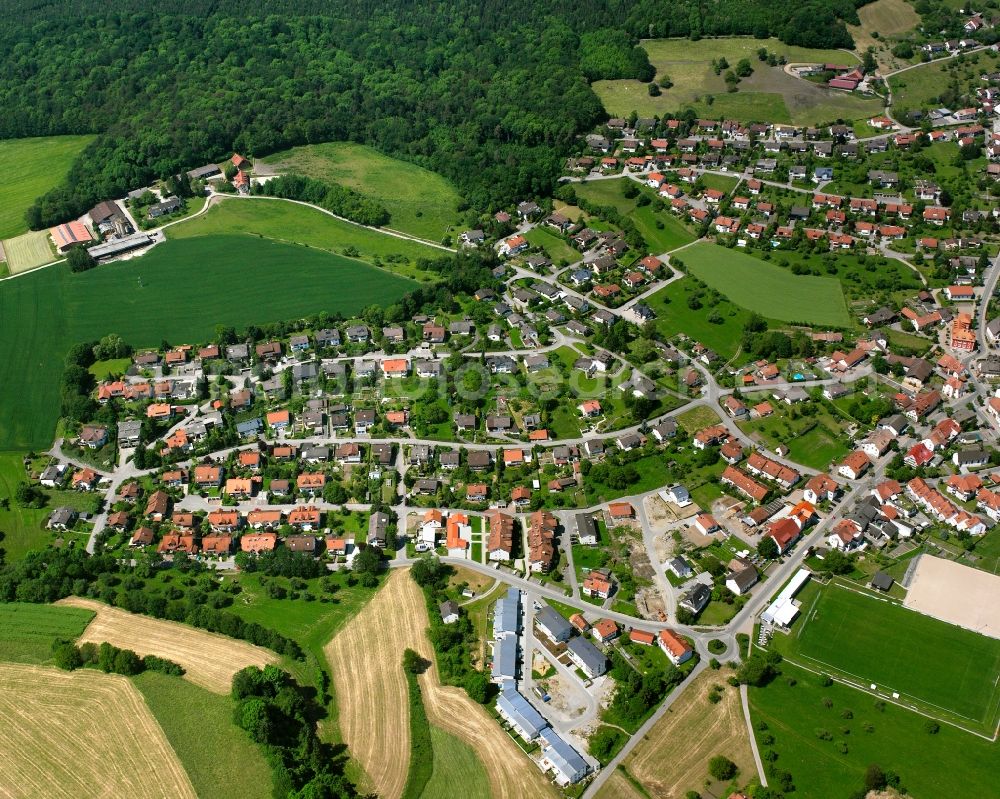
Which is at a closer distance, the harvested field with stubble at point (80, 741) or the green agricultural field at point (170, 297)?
the harvested field with stubble at point (80, 741)

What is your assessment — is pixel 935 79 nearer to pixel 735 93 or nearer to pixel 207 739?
pixel 735 93

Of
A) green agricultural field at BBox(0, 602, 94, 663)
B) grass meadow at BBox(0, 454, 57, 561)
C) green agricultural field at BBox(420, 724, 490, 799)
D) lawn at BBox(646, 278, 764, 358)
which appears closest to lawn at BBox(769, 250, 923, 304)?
lawn at BBox(646, 278, 764, 358)

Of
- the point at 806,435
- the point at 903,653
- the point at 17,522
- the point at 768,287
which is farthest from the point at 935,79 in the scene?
the point at 17,522

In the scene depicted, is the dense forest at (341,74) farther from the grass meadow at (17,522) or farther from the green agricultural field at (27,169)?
the grass meadow at (17,522)

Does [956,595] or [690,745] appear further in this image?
[956,595]

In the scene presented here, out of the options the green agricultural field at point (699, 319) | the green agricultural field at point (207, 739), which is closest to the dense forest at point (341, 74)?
the green agricultural field at point (699, 319)

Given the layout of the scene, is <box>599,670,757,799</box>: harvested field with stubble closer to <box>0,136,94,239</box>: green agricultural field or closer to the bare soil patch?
the bare soil patch
